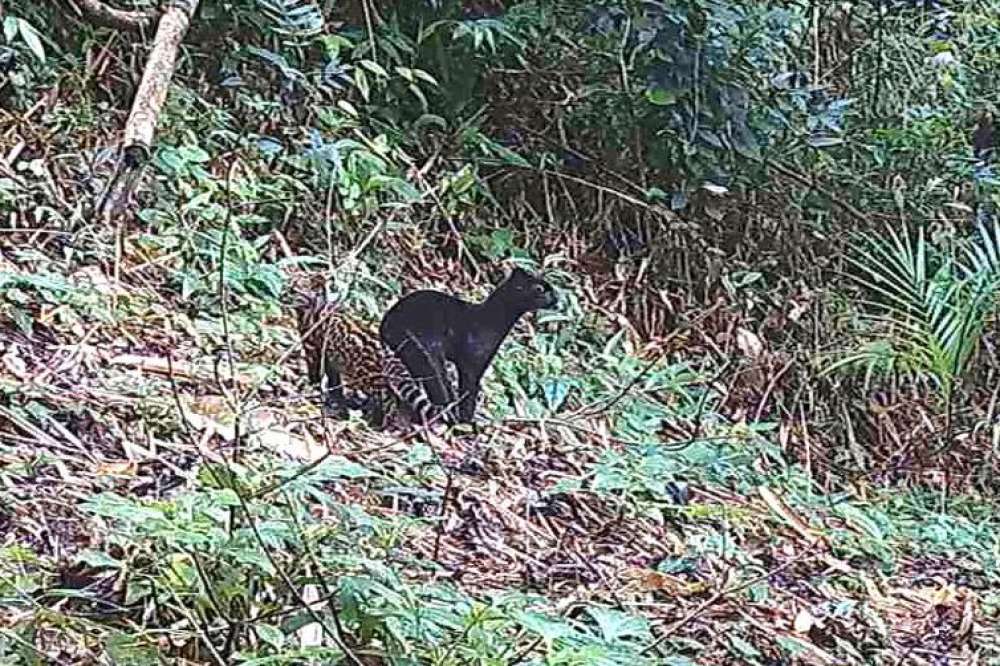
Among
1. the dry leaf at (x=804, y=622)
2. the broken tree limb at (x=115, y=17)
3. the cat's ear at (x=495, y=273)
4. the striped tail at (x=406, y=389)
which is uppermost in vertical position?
the broken tree limb at (x=115, y=17)

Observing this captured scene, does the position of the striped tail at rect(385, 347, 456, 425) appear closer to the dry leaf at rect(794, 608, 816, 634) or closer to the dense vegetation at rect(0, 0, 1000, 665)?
the dense vegetation at rect(0, 0, 1000, 665)

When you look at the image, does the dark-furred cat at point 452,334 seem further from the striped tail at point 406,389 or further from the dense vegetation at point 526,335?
the dense vegetation at point 526,335

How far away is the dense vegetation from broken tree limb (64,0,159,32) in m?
0.12

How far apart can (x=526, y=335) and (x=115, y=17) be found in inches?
62.2

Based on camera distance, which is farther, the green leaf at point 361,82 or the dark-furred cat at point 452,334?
the green leaf at point 361,82

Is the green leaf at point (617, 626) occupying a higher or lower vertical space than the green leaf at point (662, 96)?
lower

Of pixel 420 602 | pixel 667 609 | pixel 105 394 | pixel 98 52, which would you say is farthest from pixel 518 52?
pixel 420 602

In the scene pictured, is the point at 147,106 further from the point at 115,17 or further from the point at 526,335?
the point at 526,335

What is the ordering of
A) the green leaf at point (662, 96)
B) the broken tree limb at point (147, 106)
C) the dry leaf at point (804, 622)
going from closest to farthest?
the dry leaf at point (804, 622)
the broken tree limb at point (147, 106)
the green leaf at point (662, 96)

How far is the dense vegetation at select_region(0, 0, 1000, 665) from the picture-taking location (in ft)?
5.75

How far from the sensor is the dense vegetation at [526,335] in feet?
5.75

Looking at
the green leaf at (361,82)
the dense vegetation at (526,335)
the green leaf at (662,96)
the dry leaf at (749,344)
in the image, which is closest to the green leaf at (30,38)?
the dense vegetation at (526,335)

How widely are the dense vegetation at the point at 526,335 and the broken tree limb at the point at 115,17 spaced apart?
12 cm

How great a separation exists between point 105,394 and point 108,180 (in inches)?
48.7
